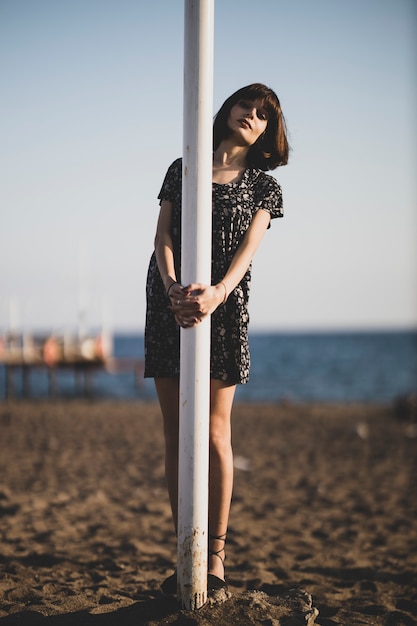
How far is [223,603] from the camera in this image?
8.20 feet

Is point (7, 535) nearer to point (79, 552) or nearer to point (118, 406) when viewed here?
point (79, 552)

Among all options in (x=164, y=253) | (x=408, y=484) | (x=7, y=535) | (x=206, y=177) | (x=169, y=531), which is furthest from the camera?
(x=408, y=484)

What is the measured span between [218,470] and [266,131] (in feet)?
5.27

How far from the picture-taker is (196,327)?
7.94ft

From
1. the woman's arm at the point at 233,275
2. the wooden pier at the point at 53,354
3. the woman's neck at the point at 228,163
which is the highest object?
the woman's neck at the point at 228,163

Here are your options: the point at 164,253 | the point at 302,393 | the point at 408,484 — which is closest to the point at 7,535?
the point at 164,253

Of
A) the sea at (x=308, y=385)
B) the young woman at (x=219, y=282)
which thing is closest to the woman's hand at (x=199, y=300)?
the young woman at (x=219, y=282)

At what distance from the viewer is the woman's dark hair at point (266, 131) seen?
9.38ft

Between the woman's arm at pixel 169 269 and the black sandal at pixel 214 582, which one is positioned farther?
the black sandal at pixel 214 582

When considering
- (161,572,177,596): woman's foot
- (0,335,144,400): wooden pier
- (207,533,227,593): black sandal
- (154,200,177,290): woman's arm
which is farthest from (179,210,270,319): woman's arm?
(0,335,144,400): wooden pier

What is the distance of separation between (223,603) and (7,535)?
2731 mm

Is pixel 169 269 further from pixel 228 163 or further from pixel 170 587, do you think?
pixel 170 587

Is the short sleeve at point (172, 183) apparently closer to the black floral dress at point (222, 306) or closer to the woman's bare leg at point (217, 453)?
the black floral dress at point (222, 306)

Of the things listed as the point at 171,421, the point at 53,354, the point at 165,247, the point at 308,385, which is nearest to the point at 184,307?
the point at 165,247
